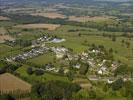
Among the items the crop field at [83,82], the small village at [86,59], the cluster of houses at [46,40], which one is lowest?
the cluster of houses at [46,40]

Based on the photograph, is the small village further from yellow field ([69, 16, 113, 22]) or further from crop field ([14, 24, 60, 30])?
yellow field ([69, 16, 113, 22])

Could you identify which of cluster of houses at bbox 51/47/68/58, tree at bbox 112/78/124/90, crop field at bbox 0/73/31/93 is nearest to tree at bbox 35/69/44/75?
crop field at bbox 0/73/31/93

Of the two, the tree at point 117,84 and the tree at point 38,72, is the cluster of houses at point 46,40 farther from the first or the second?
the tree at point 117,84

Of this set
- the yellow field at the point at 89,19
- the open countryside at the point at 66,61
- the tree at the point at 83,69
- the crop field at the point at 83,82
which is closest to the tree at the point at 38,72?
the open countryside at the point at 66,61

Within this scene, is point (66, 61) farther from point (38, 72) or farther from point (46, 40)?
point (46, 40)

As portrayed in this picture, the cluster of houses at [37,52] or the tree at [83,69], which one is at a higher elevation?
the tree at [83,69]

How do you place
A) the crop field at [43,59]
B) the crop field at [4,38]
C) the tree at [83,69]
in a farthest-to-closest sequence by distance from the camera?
the crop field at [4,38] < the crop field at [43,59] < the tree at [83,69]

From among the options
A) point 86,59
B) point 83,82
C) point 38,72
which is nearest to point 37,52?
→ point 86,59

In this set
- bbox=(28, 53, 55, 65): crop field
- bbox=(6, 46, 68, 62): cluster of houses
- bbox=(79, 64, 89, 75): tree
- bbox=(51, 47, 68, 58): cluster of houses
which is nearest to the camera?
bbox=(79, 64, 89, 75): tree

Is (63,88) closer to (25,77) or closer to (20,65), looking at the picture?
(25,77)
